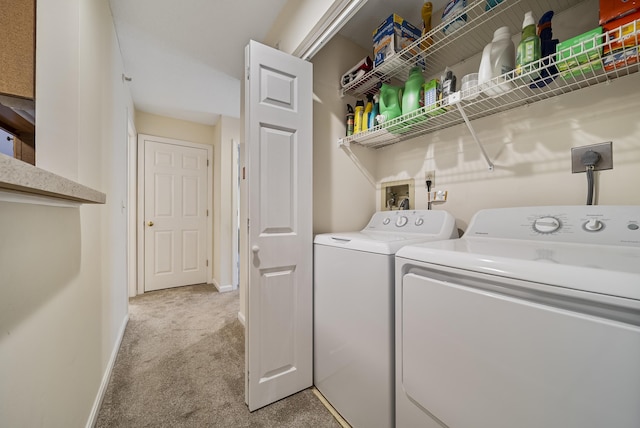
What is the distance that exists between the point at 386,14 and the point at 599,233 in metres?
1.69

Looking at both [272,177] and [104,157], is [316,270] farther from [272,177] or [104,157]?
[104,157]

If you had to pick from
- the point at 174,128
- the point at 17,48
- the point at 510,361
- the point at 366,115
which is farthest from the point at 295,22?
the point at 174,128

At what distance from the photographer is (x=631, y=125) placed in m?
0.95

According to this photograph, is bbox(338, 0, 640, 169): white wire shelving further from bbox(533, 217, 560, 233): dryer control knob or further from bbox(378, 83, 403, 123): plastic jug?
bbox(533, 217, 560, 233): dryer control knob

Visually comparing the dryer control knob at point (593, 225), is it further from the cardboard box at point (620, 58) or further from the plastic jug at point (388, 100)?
the plastic jug at point (388, 100)

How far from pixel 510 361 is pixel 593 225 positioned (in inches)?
24.4

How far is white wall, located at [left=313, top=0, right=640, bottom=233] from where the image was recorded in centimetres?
98

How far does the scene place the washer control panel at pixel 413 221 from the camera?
1.31 metres

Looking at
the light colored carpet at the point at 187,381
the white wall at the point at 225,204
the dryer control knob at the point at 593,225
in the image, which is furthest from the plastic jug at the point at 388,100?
the white wall at the point at 225,204

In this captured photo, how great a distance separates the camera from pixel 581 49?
2.77ft

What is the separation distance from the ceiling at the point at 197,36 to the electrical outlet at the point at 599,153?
1.15 m

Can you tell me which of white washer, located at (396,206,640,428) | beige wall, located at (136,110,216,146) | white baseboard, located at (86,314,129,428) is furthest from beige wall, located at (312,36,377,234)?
beige wall, located at (136,110,216,146)

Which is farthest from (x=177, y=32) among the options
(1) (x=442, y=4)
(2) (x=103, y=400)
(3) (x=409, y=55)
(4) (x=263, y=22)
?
(2) (x=103, y=400)

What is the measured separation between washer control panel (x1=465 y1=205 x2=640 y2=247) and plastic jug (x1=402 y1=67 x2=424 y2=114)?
26.7 inches
